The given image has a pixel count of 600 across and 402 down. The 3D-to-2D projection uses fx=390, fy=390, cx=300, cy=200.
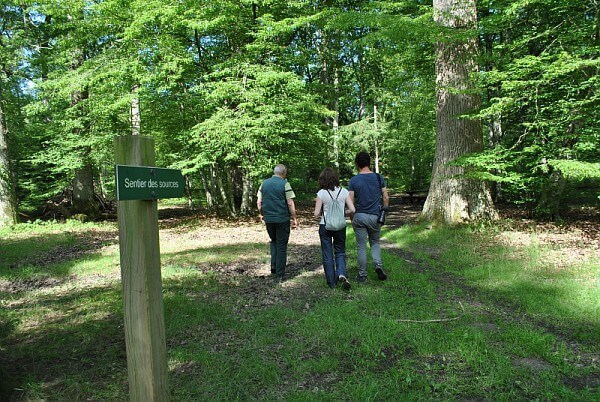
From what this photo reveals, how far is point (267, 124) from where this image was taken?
1233cm

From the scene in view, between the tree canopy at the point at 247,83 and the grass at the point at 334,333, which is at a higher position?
the tree canopy at the point at 247,83

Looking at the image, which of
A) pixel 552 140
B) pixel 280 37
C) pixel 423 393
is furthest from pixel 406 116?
pixel 423 393

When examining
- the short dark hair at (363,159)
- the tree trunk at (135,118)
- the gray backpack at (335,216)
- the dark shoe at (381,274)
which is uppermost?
the tree trunk at (135,118)

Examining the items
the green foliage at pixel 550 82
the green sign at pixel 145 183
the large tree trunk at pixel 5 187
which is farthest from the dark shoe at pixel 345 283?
the large tree trunk at pixel 5 187

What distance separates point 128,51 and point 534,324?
13570 mm

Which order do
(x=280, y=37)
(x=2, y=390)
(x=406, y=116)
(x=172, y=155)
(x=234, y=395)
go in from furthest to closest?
(x=406, y=116)
(x=280, y=37)
(x=172, y=155)
(x=234, y=395)
(x=2, y=390)

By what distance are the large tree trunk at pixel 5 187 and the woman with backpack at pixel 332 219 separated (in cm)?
1336

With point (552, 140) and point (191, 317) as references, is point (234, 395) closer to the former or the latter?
point (191, 317)

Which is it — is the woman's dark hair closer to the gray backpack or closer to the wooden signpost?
the gray backpack

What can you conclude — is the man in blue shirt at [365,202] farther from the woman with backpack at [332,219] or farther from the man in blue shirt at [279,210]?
the man in blue shirt at [279,210]

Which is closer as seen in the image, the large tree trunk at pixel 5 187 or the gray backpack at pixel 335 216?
the gray backpack at pixel 335 216

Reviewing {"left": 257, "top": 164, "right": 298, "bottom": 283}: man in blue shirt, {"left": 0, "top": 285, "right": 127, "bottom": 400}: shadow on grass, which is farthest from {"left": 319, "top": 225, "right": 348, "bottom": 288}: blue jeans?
{"left": 0, "top": 285, "right": 127, "bottom": 400}: shadow on grass

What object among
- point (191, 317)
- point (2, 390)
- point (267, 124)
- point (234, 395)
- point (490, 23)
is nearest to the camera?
point (2, 390)

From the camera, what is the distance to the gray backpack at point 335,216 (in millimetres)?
5887
